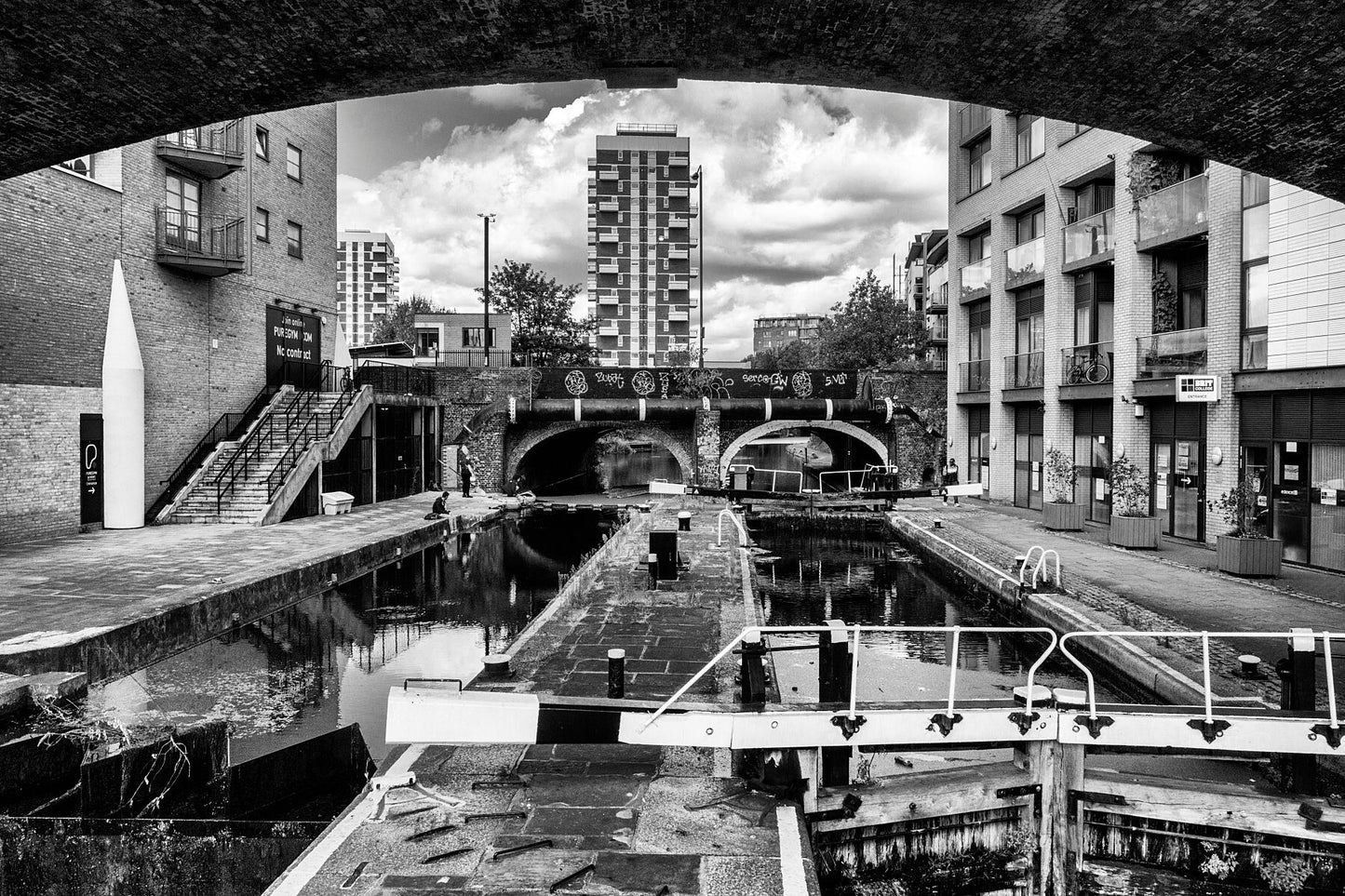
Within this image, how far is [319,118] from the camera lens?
78.8 feet

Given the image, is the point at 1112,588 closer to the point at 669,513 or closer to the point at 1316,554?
the point at 1316,554

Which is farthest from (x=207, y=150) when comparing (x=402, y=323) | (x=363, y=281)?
(x=363, y=281)

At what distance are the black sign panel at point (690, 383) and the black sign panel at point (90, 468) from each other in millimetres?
14102

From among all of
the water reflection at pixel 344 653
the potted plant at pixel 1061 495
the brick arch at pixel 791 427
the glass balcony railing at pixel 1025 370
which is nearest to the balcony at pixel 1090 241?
the glass balcony railing at pixel 1025 370

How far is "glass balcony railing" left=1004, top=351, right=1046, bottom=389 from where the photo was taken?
21.3 meters


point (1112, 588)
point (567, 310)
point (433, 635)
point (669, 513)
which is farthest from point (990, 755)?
point (567, 310)

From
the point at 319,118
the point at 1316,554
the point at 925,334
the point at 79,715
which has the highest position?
the point at 319,118

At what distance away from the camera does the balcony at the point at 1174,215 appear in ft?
48.6

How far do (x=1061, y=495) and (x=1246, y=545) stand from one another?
20.4 ft

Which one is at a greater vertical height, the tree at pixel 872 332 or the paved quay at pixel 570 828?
the tree at pixel 872 332

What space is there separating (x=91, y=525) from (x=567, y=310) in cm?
2748

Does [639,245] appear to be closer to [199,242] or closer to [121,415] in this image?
[199,242]

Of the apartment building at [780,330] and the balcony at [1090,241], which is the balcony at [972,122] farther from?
the apartment building at [780,330]

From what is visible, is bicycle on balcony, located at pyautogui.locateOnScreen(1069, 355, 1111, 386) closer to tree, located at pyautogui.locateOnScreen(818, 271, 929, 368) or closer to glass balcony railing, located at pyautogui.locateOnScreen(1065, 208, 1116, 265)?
glass balcony railing, located at pyautogui.locateOnScreen(1065, 208, 1116, 265)
